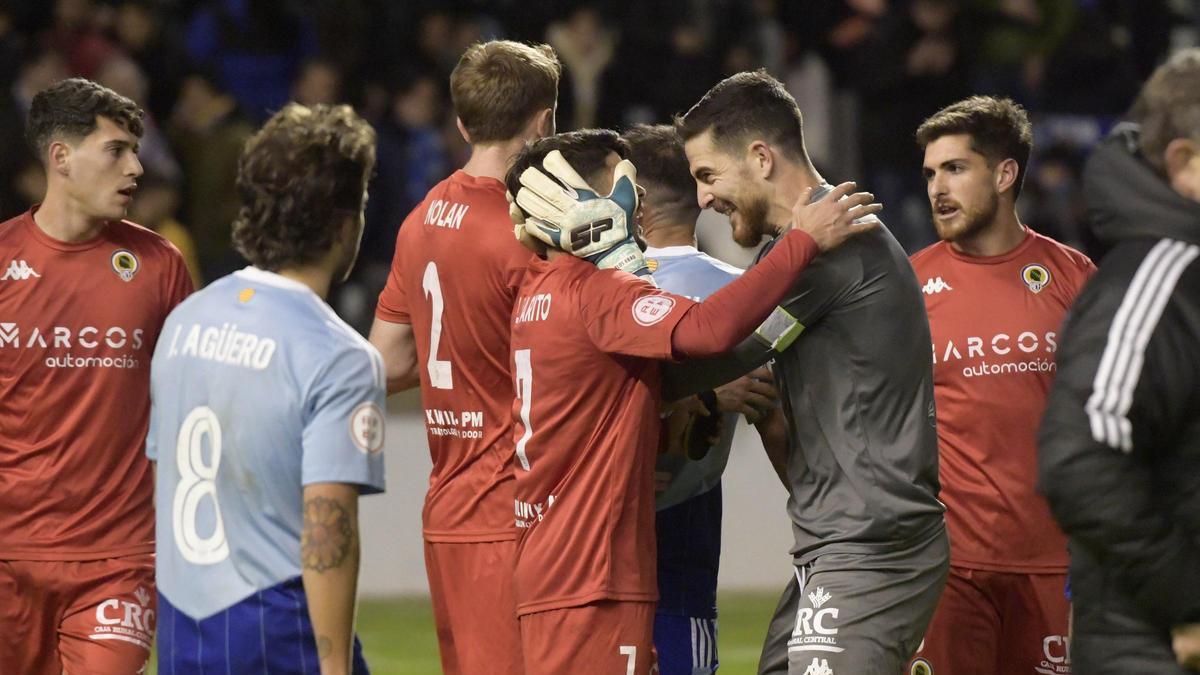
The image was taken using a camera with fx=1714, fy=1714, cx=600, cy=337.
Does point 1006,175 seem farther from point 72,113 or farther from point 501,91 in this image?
point 72,113

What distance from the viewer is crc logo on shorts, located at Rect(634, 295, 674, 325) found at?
4.70 meters

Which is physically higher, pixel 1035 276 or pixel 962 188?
pixel 962 188

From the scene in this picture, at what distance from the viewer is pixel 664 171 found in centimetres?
609

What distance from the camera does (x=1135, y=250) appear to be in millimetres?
3674

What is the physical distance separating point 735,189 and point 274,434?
1.70 meters

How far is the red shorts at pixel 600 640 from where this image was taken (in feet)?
15.6

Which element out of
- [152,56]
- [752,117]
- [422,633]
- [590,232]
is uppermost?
[152,56]

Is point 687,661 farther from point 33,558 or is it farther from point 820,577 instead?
point 33,558

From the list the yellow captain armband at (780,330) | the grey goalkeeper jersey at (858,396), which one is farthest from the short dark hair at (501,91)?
the yellow captain armband at (780,330)

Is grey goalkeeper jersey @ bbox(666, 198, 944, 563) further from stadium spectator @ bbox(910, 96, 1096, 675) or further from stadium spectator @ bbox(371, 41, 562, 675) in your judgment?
stadium spectator @ bbox(910, 96, 1096, 675)

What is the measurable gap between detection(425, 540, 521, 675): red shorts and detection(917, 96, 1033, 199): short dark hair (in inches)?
91.1

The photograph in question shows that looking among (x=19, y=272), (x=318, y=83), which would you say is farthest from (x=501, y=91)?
(x=318, y=83)

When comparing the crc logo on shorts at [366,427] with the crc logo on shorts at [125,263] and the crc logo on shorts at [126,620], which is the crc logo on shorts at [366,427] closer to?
the crc logo on shorts at [126,620]

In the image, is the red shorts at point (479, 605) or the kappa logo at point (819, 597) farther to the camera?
the red shorts at point (479, 605)
